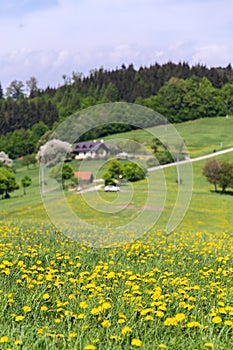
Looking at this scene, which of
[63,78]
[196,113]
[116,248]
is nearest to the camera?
[116,248]

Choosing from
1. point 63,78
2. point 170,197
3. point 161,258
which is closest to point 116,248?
point 161,258

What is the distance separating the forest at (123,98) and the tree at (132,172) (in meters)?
66.8

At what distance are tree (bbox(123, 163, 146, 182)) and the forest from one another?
219 feet

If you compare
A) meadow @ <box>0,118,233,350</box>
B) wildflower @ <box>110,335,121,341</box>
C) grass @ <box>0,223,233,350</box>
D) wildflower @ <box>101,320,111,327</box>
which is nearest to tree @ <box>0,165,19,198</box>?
meadow @ <box>0,118,233,350</box>

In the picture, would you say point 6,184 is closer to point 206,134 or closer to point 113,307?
point 113,307

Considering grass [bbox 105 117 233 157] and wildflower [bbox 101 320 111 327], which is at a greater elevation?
grass [bbox 105 117 233 157]

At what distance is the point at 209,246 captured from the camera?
10.2m

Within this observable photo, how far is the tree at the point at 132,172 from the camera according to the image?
171 feet

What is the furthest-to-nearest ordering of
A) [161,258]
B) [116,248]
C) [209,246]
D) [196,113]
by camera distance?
[196,113], [209,246], [116,248], [161,258]

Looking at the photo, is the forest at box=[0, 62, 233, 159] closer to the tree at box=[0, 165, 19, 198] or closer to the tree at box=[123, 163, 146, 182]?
the tree at box=[0, 165, 19, 198]

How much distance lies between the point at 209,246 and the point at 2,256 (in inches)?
186

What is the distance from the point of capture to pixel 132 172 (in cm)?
5438

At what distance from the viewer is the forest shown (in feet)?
432

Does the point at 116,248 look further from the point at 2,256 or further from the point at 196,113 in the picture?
the point at 196,113
